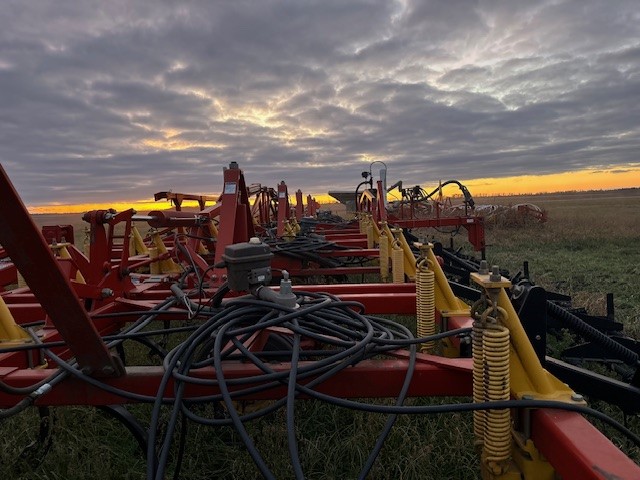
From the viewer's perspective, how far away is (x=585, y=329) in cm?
202

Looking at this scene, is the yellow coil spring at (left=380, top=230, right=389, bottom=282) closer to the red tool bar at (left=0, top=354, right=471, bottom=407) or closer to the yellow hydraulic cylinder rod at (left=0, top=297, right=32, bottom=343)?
the red tool bar at (left=0, top=354, right=471, bottom=407)

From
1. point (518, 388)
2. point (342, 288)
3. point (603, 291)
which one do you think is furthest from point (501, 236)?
point (518, 388)

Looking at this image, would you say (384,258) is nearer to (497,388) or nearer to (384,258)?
(384,258)

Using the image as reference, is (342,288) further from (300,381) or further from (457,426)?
(300,381)

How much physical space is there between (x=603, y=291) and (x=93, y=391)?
7186mm

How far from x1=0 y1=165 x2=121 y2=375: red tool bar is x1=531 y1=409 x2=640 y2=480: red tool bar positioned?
4.86 feet

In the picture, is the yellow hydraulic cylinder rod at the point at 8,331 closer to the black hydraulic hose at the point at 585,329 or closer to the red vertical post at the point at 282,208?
the black hydraulic hose at the point at 585,329

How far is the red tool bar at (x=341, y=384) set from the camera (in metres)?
1.64

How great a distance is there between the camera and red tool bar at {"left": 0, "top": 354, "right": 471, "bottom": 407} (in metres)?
1.64

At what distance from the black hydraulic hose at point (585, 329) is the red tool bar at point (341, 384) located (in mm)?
587

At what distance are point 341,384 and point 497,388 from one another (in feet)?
1.85

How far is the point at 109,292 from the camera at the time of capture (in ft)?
10.1

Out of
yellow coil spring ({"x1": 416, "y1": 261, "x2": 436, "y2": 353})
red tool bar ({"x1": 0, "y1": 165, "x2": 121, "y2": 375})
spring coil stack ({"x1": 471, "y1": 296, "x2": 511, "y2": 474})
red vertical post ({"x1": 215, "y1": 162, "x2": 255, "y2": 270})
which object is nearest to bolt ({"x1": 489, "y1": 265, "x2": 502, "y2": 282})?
spring coil stack ({"x1": 471, "y1": 296, "x2": 511, "y2": 474})

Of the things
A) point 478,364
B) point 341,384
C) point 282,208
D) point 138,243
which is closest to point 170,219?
point 341,384
